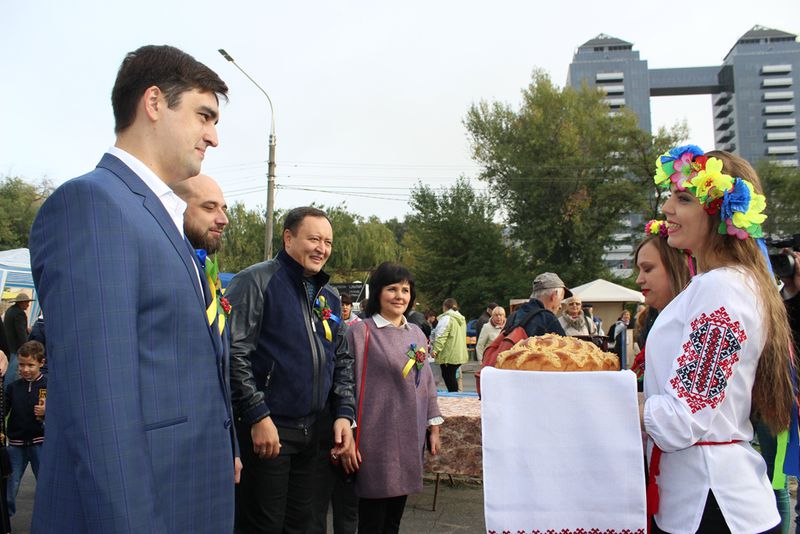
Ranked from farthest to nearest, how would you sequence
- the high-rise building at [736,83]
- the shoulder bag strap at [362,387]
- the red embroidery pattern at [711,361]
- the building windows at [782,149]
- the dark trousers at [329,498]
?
the building windows at [782,149] → the high-rise building at [736,83] → the shoulder bag strap at [362,387] → the dark trousers at [329,498] → the red embroidery pattern at [711,361]

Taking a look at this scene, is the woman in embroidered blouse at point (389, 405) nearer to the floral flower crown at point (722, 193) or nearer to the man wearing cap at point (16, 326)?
the floral flower crown at point (722, 193)

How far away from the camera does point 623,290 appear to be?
20406mm

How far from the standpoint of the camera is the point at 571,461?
1901mm

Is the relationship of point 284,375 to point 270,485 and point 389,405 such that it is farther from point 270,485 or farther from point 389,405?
point 389,405

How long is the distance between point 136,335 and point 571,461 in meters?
1.33

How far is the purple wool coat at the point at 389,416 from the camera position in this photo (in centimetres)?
369

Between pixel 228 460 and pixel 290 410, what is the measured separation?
1.41 m

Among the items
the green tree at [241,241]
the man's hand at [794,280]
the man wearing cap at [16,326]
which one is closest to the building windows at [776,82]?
the green tree at [241,241]

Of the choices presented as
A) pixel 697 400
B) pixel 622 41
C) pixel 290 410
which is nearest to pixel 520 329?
pixel 290 410

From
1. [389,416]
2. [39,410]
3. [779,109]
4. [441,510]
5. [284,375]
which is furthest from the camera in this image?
[779,109]

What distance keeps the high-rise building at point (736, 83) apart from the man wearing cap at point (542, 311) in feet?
411

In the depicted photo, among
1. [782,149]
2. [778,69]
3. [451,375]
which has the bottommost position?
[451,375]

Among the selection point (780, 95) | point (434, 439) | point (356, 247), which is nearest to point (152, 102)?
point (434, 439)

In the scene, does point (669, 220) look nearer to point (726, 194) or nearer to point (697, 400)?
point (726, 194)
